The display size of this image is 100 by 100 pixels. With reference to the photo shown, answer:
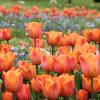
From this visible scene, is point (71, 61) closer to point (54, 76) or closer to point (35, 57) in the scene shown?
point (54, 76)

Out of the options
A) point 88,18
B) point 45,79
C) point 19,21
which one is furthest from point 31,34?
point 88,18

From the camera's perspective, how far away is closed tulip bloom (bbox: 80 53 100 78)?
4.00 meters

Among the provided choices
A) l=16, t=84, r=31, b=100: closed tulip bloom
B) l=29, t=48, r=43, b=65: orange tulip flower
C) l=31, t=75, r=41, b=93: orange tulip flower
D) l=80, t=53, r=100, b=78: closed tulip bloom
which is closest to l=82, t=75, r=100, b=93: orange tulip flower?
l=80, t=53, r=100, b=78: closed tulip bloom

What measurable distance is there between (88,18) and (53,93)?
16.2 meters

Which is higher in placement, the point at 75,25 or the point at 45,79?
the point at 45,79

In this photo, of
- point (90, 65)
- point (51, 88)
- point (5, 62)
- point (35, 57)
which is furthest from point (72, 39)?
point (51, 88)

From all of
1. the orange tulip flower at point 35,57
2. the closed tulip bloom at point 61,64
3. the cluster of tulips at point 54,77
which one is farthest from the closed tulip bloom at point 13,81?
the orange tulip flower at point 35,57

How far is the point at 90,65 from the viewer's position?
4000 mm

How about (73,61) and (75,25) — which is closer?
(73,61)

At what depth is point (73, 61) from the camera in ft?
14.7

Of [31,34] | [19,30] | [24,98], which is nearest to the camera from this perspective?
[24,98]

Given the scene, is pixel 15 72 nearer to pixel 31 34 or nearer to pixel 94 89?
pixel 94 89

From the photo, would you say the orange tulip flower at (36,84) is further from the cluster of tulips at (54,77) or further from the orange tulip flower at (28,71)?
the orange tulip flower at (28,71)

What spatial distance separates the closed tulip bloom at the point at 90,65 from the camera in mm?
3998
